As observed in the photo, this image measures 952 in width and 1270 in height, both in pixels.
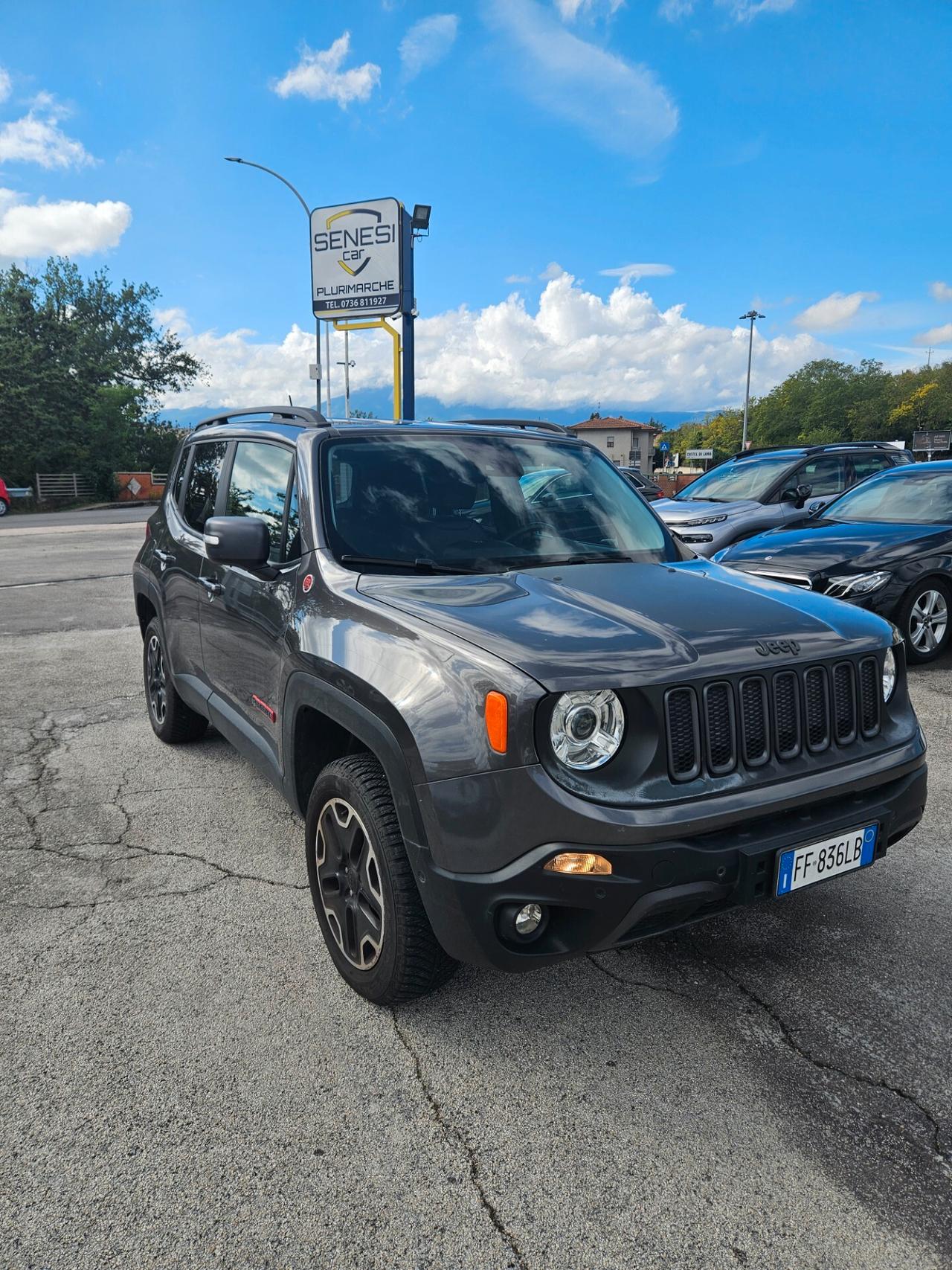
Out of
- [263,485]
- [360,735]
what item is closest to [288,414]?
[263,485]

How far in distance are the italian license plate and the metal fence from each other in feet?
140

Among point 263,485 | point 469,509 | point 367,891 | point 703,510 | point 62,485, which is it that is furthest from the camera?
point 62,485

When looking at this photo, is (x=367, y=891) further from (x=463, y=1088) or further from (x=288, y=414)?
(x=288, y=414)

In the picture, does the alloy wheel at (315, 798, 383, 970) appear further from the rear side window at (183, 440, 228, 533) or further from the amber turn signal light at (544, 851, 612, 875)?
the rear side window at (183, 440, 228, 533)

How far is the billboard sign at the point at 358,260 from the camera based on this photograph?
22000 millimetres

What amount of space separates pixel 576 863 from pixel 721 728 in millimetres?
550

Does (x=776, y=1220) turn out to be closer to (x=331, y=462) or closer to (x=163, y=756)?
(x=331, y=462)

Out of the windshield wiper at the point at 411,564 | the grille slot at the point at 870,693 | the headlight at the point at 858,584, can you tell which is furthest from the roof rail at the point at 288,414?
the headlight at the point at 858,584

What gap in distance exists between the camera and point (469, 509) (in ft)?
11.0

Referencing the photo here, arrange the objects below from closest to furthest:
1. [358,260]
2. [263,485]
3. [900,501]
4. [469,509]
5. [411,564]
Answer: [411,564] → [469,509] → [263,485] → [900,501] → [358,260]

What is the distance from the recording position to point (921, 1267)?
1804mm

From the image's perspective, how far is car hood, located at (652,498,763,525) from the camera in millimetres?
10094

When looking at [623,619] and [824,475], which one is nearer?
[623,619]

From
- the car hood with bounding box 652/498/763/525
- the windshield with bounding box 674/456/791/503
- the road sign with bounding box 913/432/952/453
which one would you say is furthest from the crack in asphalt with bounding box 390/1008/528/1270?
the road sign with bounding box 913/432/952/453
